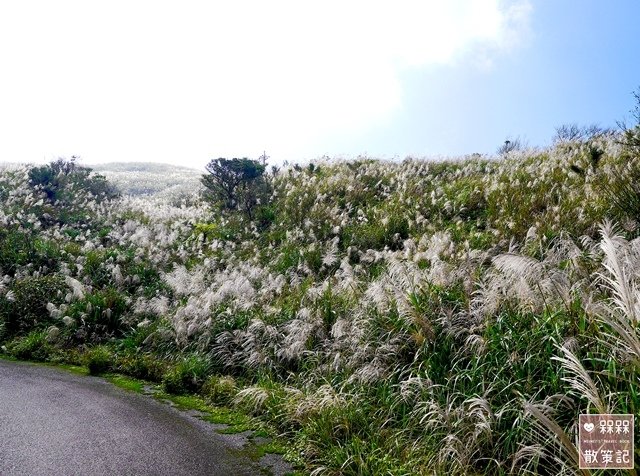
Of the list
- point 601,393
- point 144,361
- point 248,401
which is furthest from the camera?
point 144,361

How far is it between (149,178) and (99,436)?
52.4 metres

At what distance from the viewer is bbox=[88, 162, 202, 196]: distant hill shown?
42.1 metres

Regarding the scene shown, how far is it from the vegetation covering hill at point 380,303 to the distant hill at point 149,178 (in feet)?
59.2

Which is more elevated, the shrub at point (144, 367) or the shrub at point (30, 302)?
the shrub at point (30, 302)

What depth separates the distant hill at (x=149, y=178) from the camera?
42088mm

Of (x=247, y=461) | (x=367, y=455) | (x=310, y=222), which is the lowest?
(x=247, y=461)

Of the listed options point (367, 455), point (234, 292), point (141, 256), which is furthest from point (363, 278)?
point (141, 256)

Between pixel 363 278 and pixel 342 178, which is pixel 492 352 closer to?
pixel 363 278

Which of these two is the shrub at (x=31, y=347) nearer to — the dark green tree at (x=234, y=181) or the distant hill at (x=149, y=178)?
the dark green tree at (x=234, y=181)

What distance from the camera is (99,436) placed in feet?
17.6

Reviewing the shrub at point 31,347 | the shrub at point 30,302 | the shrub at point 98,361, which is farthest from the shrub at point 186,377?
the shrub at point 30,302

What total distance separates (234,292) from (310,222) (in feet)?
16.1

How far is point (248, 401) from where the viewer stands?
6430 millimetres

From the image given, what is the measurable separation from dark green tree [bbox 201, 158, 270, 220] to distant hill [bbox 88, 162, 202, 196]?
1361 cm
